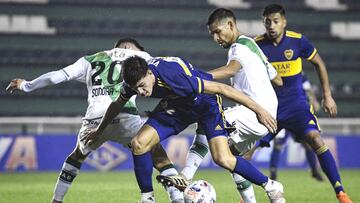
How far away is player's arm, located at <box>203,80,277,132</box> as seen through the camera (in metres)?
6.20

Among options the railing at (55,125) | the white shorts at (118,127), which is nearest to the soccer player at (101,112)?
the white shorts at (118,127)

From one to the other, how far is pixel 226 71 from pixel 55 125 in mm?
10510

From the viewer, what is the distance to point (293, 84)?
809 cm

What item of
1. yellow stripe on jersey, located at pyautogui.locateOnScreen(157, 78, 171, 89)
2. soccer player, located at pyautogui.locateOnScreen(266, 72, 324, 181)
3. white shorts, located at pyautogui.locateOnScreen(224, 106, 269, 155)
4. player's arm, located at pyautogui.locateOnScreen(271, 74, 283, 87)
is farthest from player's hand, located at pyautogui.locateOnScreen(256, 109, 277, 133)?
soccer player, located at pyautogui.locateOnScreen(266, 72, 324, 181)

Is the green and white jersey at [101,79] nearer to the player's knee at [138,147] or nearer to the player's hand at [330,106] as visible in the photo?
the player's knee at [138,147]

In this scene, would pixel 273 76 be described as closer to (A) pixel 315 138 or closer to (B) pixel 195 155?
(A) pixel 315 138

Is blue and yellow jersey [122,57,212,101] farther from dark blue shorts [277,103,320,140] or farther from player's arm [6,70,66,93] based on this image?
dark blue shorts [277,103,320,140]

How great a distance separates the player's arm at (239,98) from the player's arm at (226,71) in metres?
0.46

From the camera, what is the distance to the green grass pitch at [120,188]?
28.2ft

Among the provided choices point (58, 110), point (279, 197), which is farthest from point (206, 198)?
point (58, 110)

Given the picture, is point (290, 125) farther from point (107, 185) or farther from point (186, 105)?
point (107, 185)

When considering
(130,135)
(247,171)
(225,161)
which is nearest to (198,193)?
(225,161)

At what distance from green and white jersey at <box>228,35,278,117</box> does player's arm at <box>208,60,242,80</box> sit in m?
0.13

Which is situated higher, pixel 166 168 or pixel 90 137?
pixel 90 137
